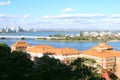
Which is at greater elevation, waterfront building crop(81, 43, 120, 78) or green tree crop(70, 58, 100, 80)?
green tree crop(70, 58, 100, 80)

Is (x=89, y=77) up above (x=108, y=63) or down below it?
above

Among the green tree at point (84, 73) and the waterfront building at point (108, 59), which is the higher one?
the green tree at point (84, 73)

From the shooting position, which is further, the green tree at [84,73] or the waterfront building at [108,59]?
the waterfront building at [108,59]

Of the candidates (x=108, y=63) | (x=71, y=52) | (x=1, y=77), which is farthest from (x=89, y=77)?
(x=71, y=52)

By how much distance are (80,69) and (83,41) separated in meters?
77.9

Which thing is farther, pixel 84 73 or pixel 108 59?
pixel 108 59

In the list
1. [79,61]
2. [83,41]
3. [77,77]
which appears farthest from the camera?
[83,41]

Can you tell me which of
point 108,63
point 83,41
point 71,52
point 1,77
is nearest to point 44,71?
point 1,77

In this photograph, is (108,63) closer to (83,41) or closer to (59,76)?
(59,76)

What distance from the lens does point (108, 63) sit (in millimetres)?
36500

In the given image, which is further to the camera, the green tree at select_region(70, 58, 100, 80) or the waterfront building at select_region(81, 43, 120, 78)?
the waterfront building at select_region(81, 43, 120, 78)

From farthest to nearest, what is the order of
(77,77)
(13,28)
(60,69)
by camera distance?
(13,28) < (60,69) < (77,77)

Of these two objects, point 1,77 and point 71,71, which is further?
point 71,71

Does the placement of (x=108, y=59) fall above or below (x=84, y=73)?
below
